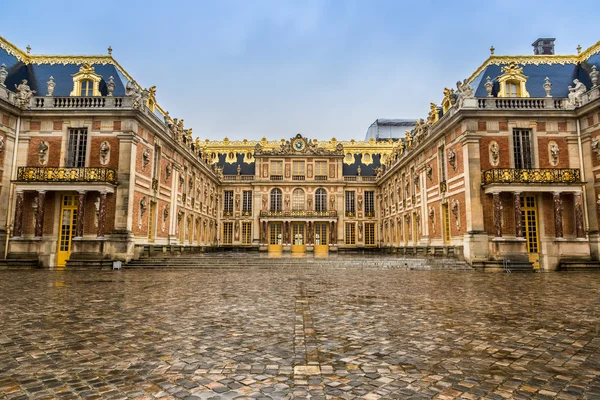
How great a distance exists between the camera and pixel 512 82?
73.4ft

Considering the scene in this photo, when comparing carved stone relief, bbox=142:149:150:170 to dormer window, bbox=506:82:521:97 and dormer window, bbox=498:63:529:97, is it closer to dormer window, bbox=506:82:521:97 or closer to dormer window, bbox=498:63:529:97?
dormer window, bbox=498:63:529:97

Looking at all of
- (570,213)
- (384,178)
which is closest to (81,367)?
(570,213)

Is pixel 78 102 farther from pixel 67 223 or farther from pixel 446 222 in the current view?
pixel 446 222

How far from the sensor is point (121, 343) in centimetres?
477

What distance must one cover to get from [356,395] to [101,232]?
65.0ft

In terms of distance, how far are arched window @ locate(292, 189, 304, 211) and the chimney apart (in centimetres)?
2680

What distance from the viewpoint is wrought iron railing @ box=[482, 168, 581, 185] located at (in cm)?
1991

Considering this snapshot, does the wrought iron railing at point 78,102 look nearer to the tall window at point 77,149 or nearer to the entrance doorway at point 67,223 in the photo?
the tall window at point 77,149

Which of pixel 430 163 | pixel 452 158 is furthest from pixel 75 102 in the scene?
pixel 430 163

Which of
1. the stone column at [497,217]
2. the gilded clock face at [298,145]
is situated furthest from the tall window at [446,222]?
the gilded clock face at [298,145]

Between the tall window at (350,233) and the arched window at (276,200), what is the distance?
8.46m

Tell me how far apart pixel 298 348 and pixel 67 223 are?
67.9ft

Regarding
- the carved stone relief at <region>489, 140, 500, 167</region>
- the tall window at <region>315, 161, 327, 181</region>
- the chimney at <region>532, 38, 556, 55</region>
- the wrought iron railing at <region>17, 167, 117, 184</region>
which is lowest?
the wrought iron railing at <region>17, 167, 117, 184</region>

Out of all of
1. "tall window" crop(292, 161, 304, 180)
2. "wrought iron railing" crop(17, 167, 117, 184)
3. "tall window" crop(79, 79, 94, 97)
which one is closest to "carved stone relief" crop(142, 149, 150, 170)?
"wrought iron railing" crop(17, 167, 117, 184)
